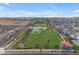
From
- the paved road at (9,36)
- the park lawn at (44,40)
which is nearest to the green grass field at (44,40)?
the park lawn at (44,40)

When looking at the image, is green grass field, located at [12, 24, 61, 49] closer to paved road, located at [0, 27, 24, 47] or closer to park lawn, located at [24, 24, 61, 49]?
park lawn, located at [24, 24, 61, 49]

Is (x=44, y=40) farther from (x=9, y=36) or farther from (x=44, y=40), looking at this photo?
(x=9, y=36)

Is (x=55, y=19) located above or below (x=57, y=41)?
above

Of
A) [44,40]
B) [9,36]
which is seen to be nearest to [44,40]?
[44,40]

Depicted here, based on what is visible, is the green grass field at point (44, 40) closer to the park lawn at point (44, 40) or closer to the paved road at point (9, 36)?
the park lawn at point (44, 40)

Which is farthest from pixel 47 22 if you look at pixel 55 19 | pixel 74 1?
pixel 74 1

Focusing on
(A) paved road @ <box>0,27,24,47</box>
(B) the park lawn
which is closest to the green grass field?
(B) the park lawn
